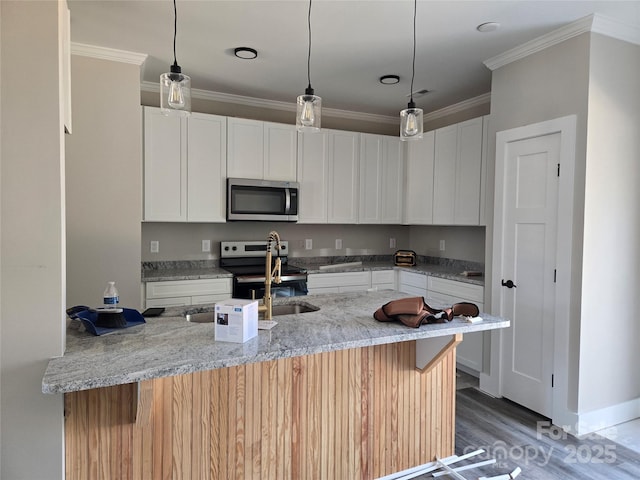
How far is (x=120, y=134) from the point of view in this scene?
3.16 meters

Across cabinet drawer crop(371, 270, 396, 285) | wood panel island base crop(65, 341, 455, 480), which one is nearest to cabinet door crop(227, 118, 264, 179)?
cabinet drawer crop(371, 270, 396, 285)

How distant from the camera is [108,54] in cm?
310

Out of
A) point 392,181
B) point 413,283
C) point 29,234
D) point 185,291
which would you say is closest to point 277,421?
point 29,234

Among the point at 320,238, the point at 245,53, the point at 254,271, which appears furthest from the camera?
the point at 320,238

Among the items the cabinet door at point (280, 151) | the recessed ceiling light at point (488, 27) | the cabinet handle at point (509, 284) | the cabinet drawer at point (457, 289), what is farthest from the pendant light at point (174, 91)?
the cabinet drawer at point (457, 289)

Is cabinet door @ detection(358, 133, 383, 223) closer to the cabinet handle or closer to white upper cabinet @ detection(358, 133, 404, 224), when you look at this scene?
white upper cabinet @ detection(358, 133, 404, 224)

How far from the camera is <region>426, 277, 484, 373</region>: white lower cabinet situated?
351cm

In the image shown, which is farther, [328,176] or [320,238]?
[320,238]

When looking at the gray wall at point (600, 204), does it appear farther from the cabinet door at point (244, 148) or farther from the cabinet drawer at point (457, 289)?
the cabinet door at point (244, 148)

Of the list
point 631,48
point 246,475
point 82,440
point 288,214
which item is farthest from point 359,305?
point 631,48

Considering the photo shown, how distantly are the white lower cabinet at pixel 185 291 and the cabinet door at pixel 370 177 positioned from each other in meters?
1.73

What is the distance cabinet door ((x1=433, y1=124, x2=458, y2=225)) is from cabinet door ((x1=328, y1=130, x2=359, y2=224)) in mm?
846

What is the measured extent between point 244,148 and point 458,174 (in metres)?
2.05

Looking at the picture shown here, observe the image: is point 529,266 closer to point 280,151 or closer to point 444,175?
point 444,175
